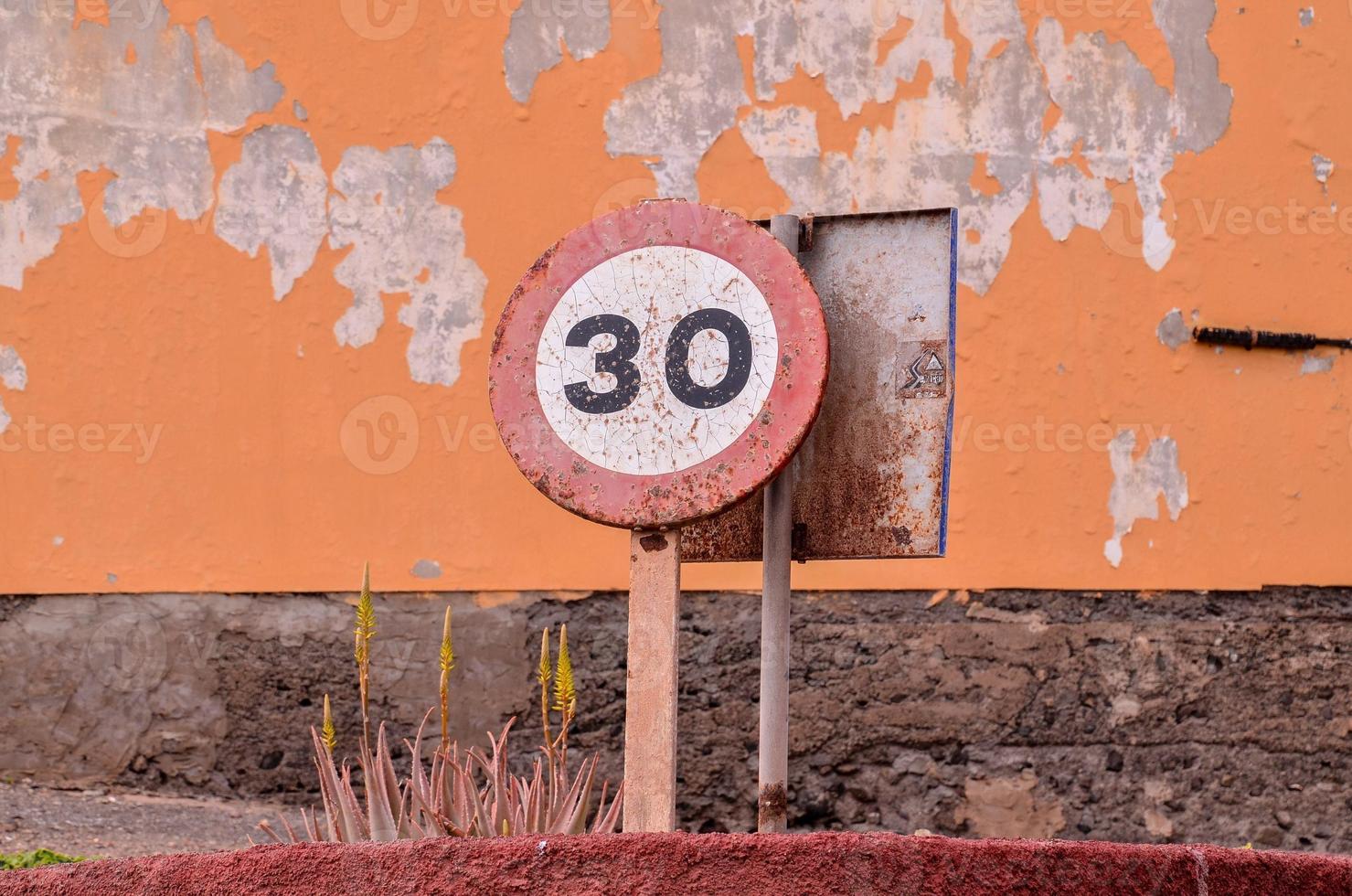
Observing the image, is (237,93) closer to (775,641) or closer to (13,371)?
(13,371)

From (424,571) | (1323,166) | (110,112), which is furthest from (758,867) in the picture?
(110,112)

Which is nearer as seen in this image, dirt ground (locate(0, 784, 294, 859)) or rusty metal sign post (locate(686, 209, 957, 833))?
rusty metal sign post (locate(686, 209, 957, 833))

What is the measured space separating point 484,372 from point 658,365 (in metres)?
2.43

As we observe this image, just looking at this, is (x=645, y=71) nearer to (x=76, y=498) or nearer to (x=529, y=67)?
(x=529, y=67)

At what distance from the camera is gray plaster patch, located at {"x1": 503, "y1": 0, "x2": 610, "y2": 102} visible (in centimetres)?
512

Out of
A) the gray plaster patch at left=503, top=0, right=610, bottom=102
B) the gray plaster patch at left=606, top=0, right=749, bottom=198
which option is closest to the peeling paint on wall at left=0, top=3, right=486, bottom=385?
the gray plaster patch at left=503, top=0, right=610, bottom=102

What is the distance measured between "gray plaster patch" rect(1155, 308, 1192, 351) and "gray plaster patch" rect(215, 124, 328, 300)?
2.68 metres

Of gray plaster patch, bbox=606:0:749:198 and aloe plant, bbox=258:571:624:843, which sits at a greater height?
gray plaster patch, bbox=606:0:749:198

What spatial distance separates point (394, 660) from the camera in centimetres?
498

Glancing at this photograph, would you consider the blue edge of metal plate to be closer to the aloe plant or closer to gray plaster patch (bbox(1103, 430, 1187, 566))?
the aloe plant

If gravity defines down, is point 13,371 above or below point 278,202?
below

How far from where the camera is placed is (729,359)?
8.76 feet

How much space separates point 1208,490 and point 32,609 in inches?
147

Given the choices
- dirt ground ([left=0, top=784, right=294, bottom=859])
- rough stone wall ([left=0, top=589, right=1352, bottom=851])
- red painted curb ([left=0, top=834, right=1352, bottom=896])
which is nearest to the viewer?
red painted curb ([left=0, top=834, right=1352, bottom=896])
